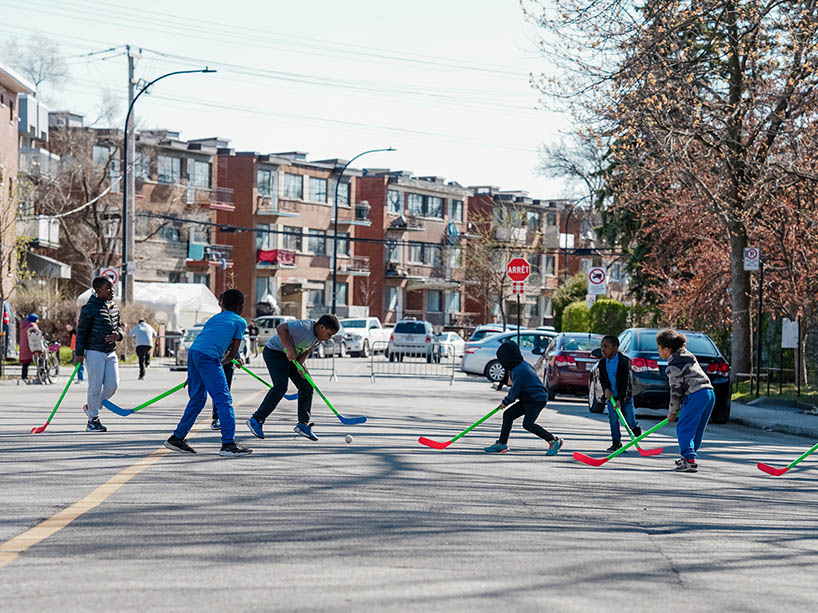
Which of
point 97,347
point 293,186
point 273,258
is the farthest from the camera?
point 293,186

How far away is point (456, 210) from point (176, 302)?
41.3 m

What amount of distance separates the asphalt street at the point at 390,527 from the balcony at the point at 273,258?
60.5m

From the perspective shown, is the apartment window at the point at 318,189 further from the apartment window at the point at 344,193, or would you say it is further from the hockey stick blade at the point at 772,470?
the hockey stick blade at the point at 772,470

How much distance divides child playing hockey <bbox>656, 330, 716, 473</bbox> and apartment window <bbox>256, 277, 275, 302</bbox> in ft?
211

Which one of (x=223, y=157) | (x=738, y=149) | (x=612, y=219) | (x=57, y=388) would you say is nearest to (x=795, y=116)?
(x=738, y=149)

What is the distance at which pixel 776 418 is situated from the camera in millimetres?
20797

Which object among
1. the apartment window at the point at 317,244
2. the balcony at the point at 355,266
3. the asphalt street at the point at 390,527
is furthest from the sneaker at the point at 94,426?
the balcony at the point at 355,266

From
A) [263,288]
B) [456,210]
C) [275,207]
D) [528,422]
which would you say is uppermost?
[456,210]

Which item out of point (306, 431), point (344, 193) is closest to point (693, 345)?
point (306, 431)

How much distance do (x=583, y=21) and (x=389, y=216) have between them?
203 ft

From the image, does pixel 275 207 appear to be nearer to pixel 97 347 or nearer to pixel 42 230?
pixel 42 230

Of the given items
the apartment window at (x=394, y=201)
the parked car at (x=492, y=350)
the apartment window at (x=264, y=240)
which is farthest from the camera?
the apartment window at (x=394, y=201)

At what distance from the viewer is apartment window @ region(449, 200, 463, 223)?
9038cm

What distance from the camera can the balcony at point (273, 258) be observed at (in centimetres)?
7512
